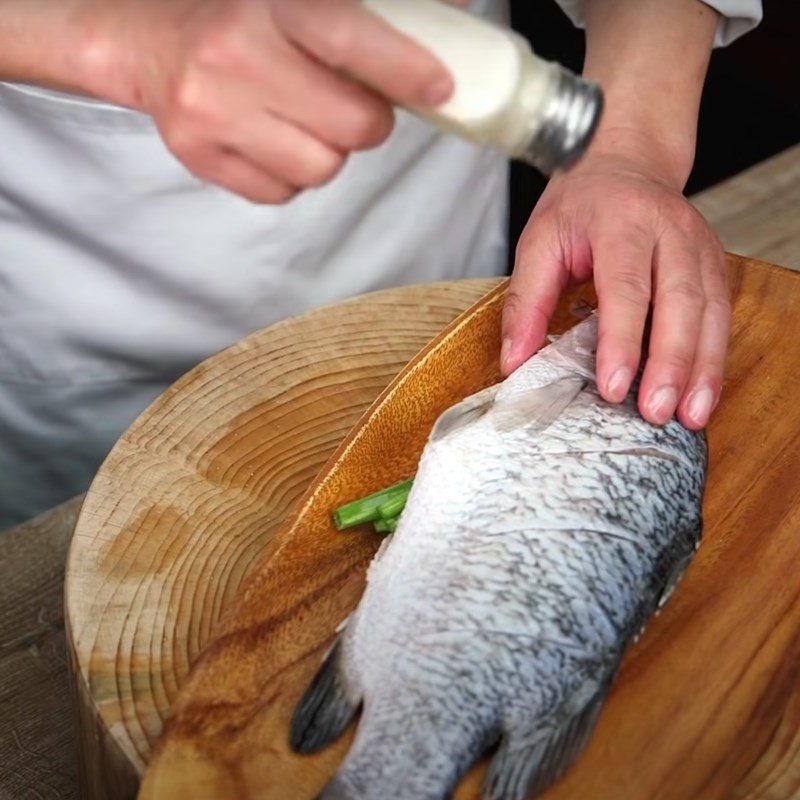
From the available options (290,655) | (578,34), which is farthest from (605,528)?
→ (578,34)

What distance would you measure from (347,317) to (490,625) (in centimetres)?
52

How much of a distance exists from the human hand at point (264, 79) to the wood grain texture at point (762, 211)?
47.1 inches

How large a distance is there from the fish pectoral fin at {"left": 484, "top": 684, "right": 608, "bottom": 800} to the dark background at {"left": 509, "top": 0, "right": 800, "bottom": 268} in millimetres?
2340

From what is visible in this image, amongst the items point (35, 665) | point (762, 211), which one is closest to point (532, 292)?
point (35, 665)

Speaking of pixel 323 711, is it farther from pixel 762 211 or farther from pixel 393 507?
pixel 762 211

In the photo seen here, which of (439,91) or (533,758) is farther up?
A: (439,91)

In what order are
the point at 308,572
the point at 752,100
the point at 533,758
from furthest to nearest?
the point at 752,100 → the point at 308,572 → the point at 533,758

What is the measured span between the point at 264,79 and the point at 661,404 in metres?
0.58

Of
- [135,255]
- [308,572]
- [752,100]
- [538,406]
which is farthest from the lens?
[752,100]

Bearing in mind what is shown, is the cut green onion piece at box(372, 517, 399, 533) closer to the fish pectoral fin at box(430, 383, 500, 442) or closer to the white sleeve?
the fish pectoral fin at box(430, 383, 500, 442)

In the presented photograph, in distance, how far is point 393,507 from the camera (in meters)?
1.05

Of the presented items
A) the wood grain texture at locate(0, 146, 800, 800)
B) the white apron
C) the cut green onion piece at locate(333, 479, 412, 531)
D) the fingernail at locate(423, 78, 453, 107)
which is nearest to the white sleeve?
the white apron

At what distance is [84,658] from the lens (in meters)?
0.89

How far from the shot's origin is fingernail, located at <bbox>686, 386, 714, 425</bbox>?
1.10 meters
